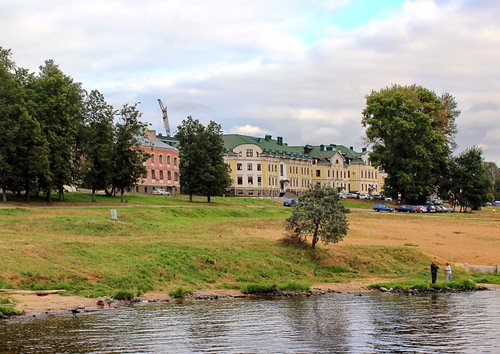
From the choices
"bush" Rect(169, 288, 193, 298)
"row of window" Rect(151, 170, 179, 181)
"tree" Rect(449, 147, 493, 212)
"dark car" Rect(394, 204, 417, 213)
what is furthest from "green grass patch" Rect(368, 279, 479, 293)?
"row of window" Rect(151, 170, 179, 181)

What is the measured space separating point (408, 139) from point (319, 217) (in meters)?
67.2

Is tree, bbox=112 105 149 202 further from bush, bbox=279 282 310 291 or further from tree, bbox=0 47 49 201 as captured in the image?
bush, bbox=279 282 310 291

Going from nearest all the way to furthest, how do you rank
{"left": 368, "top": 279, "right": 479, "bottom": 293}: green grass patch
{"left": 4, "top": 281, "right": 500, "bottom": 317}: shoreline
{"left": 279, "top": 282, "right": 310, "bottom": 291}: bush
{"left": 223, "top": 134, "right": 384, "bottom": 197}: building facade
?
1. {"left": 4, "top": 281, "right": 500, "bottom": 317}: shoreline
2. {"left": 279, "top": 282, "right": 310, "bottom": 291}: bush
3. {"left": 368, "top": 279, "right": 479, "bottom": 293}: green grass patch
4. {"left": 223, "top": 134, "right": 384, "bottom": 197}: building facade

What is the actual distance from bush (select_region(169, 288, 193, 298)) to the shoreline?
30 cm

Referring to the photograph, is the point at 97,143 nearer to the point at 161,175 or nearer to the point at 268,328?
the point at 161,175

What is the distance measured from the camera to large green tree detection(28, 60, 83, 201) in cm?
8224

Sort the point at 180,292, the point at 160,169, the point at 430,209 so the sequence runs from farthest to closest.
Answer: the point at 160,169 < the point at 430,209 < the point at 180,292

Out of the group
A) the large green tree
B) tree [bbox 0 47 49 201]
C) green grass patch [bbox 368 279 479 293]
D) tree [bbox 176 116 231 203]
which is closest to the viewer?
green grass patch [bbox 368 279 479 293]

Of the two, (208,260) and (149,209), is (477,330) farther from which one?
(149,209)

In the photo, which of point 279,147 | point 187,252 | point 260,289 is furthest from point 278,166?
point 260,289

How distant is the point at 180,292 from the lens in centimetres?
4309

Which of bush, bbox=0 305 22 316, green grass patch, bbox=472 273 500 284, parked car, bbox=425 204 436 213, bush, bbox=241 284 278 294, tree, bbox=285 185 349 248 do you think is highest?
tree, bbox=285 185 349 248

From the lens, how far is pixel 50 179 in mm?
79812

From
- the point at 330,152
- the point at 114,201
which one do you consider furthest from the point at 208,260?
the point at 330,152
